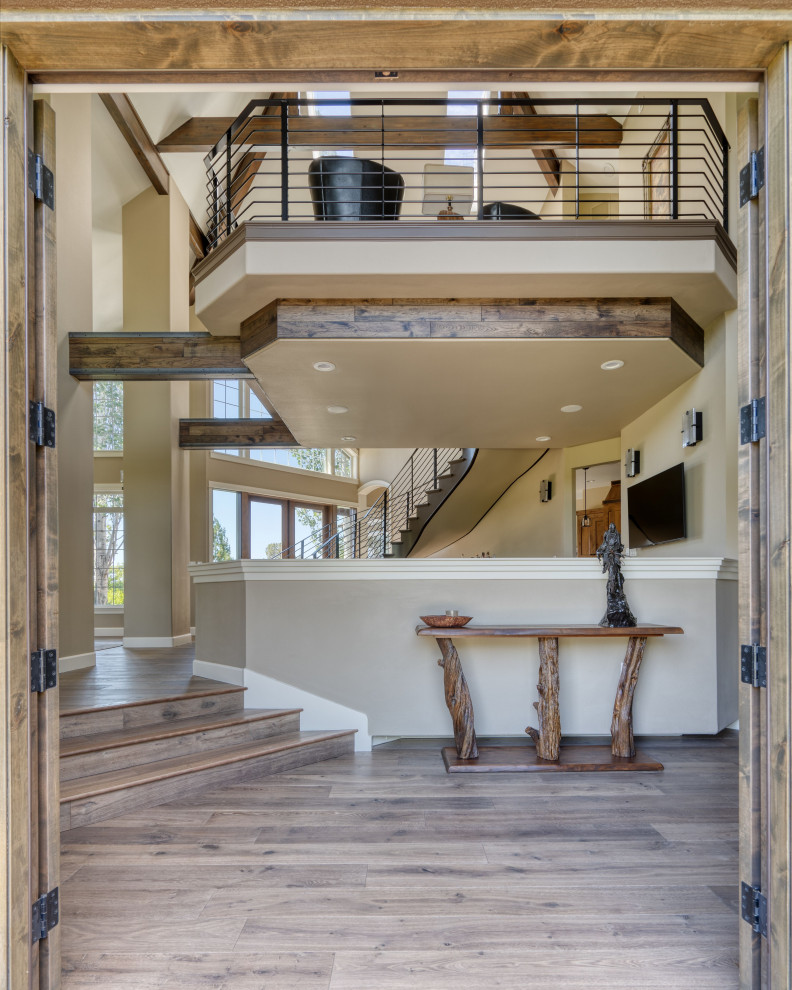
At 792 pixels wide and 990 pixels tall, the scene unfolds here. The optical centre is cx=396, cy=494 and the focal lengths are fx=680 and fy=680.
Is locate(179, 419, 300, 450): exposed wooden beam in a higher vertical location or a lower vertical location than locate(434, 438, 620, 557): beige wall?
higher

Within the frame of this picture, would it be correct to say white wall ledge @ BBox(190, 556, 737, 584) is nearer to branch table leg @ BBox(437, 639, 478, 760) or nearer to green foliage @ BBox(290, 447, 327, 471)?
branch table leg @ BBox(437, 639, 478, 760)

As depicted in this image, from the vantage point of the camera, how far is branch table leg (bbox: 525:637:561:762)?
390 centimetres

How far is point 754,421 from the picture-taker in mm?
1717

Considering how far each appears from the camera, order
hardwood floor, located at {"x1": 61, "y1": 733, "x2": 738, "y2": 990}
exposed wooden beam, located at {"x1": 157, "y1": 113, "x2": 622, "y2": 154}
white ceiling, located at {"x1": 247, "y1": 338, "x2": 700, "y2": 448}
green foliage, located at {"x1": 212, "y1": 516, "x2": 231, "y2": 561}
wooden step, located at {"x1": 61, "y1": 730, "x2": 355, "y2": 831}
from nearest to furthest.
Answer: hardwood floor, located at {"x1": 61, "y1": 733, "x2": 738, "y2": 990} < wooden step, located at {"x1": 61, "y1": 730, "x2": 355, "y2": 831} < white ceiling, located at {"x1": 247, "y1": 338, "x2": 700, "y2": 448} < exposed wooden beam, located at {"x1": 157, "y1": 113, "x2": 622, "y2": 154} < green foliage, located at {"x1": 212, "y1": 516, "x2": 231, "y2": 561}

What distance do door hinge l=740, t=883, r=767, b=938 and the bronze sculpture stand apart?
2.46 m

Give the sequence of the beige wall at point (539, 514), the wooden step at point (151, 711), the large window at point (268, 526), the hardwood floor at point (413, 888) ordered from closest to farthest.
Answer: the hardwood floor at point (413, 888) < the wooden step at point (151, 711) < the beige wall at point (539, 514) < the large window at point (268, 526)

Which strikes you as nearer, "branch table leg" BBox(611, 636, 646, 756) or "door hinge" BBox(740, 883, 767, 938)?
"door hinge" BBox(740, 883, 767, 938)

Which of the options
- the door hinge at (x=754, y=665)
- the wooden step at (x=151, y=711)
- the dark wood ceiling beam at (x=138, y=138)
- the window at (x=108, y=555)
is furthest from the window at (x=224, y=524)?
the door hinge at (x=754, y=665)

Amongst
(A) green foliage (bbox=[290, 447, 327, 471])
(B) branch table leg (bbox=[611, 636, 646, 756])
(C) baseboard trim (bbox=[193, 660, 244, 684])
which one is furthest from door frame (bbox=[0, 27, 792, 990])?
(A) green foliage (bbox=[290, 447, 327, 471])

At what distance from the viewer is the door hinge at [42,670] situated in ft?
5.46

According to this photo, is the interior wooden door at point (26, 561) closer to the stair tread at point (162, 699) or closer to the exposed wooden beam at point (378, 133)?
the stair tread at point (162, 699)

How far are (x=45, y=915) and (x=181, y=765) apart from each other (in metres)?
1.92

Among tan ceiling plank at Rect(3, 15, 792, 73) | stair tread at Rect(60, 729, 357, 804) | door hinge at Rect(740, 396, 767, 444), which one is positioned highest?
tan ceiling plank at Rect(3, 15, 792, 73)

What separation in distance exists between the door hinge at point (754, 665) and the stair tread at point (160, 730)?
2.99 metres
